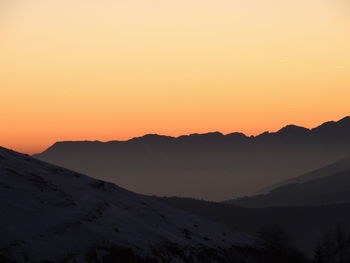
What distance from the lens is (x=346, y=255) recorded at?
79688 mm

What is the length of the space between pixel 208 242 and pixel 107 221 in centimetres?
1247

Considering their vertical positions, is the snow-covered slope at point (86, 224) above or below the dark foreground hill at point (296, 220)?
above

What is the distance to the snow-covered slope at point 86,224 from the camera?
158 feet

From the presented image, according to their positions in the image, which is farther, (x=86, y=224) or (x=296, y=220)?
(x=296, y=220)

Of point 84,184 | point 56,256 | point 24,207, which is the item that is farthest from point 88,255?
point 84,184

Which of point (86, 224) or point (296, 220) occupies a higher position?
point (86, 224)

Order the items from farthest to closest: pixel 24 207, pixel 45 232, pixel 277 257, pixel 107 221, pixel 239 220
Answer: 1. pixel 239 220
2. pixel 277 257
3. pixel 107 221
4. pixel 24 207
5. pixel 45 232

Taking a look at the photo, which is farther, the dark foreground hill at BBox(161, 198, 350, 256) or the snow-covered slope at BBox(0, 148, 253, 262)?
the dark foreground hill at BBox(161, 198, 350, 256)

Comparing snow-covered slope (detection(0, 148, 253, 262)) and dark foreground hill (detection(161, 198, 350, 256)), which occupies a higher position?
snow-covered slope (detection(0, 148, 253, 262))

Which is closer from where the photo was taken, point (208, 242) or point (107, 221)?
point (107, 221)

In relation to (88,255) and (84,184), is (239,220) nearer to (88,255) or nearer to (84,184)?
(84,184)

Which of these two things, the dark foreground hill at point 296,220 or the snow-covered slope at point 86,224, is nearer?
the snow-covered slope at point 86,224

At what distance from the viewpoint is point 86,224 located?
56.1 metres

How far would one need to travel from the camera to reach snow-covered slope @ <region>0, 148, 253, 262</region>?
158ft
